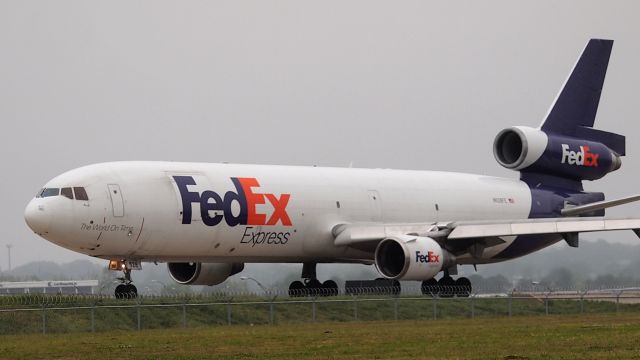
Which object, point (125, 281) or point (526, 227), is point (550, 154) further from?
point (125, 281)

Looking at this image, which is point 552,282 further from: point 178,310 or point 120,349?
point 120,349

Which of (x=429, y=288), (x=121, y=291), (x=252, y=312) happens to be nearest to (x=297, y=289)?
(x=429, y=288)

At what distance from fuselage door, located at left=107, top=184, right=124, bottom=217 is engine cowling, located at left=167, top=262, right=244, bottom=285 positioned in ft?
21.8

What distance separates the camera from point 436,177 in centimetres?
4366

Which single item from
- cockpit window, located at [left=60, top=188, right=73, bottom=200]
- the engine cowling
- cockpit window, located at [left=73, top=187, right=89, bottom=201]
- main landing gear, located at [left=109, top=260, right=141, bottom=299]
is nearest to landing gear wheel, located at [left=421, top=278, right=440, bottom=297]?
the engine cowling

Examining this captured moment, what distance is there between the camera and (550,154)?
44781mm

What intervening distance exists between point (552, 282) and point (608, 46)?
1324 cm

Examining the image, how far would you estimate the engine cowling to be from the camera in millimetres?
39875

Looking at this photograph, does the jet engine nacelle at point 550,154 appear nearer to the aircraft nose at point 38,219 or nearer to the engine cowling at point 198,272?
the engine cowling at point 198,272

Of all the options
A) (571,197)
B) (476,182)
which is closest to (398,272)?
(476,182)

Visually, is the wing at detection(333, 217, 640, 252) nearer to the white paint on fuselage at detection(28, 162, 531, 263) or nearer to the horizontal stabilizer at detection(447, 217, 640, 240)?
the horizontal stabilizer at detection(447, 217, 640, 240)

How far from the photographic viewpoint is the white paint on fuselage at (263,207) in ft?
110

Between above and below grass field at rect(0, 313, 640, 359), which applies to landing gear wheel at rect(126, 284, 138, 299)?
above

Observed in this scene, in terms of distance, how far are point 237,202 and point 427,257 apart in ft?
19.5
